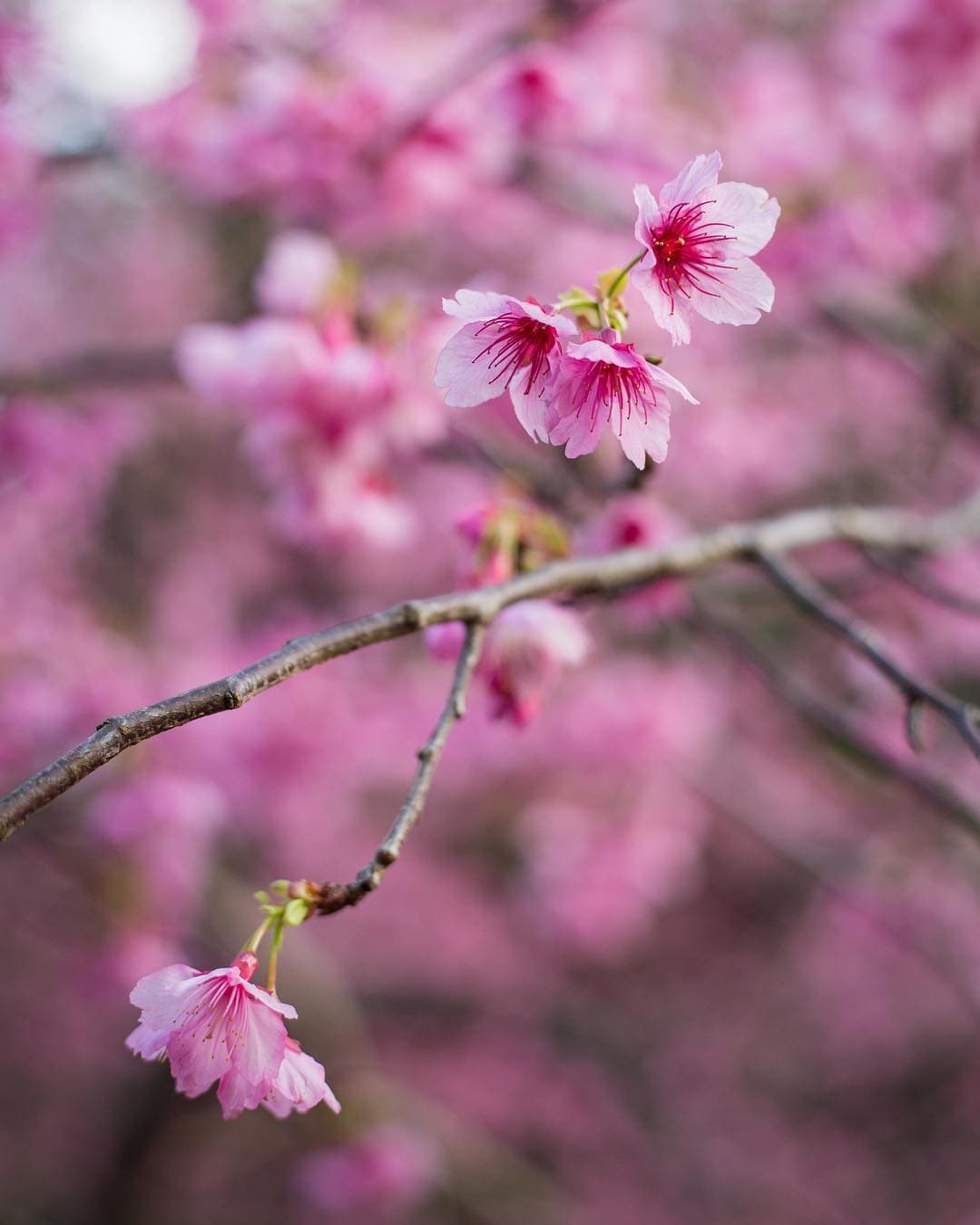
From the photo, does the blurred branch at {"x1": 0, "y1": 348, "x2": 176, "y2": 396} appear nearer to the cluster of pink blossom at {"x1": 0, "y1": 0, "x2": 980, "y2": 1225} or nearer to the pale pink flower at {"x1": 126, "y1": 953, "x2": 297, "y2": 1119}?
the cluster of pink blossom at {"x1": 0, "y1": 0, "x2": 980, "y2": 1225}

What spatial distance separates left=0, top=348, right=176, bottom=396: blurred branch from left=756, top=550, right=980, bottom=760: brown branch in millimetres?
1226

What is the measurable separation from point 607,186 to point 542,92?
0.82 metres

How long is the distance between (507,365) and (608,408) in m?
0.09

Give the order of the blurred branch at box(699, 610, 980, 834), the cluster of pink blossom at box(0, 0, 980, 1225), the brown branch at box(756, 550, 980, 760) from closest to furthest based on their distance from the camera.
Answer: the brown branch at box(756, 550, 980, 760), the blurred branch at box(699, 610, 980, 834), the cluster of pink blossom at box(0, 0, 980, 1225)

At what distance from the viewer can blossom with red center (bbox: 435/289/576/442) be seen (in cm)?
75

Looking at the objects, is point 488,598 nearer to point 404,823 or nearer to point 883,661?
point 404,823

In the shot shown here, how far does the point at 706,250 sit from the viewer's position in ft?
2.44

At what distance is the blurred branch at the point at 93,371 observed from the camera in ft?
6.31

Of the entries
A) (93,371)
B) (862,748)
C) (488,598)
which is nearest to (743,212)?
(488,598)

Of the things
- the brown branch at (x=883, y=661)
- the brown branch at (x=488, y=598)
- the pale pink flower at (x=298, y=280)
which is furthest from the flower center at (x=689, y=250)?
the pale pink flower at (x=298, y=280)

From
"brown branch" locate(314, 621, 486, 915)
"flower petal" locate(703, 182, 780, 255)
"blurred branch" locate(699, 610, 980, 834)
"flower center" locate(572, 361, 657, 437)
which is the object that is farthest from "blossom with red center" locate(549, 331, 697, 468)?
"blurred branch" locate(699, 610, 980, 834)

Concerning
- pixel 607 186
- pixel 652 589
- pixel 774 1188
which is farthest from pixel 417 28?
pixel 774 1188

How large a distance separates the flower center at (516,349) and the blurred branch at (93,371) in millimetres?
1312

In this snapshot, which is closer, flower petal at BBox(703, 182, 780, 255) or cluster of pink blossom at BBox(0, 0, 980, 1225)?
flower petal at BBox(703, 182, 780, 255)
